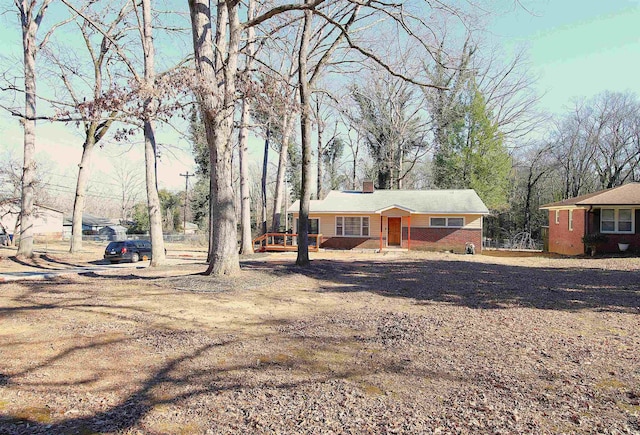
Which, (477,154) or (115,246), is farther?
(477,154)

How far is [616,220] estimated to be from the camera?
2077 cm

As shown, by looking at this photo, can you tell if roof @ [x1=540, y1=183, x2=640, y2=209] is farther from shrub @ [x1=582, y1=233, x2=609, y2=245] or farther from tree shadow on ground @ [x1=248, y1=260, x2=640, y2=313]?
tree shadow on ground @ [x1=248, y1=260, x2=640, y2=313]

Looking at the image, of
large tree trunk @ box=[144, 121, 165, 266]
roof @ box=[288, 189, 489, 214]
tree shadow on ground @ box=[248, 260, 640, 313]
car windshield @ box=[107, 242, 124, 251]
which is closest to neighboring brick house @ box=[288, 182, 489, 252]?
roof @ box=[288, 189, 489, 214]

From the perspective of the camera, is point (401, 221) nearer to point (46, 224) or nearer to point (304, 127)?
point (304, 127)

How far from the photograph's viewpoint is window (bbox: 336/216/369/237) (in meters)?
26.1

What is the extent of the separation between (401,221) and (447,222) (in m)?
2.76

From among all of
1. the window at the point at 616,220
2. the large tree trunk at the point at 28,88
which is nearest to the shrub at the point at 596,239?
the window at the point at 616,220

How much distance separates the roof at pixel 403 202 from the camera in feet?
82.4

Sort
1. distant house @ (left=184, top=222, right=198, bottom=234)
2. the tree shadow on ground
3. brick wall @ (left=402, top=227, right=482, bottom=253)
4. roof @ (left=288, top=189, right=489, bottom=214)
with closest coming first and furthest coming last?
the tree shadow on ground, brick wall @ (left=402, top=227, right=482, bottom=253), roof @ (left=288, top=189, right=489, bottom=214), distant house @ (left=184, top=222, right=198, bottom=234)

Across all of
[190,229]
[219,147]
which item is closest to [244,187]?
[219,147]

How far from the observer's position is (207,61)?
9.58 meters

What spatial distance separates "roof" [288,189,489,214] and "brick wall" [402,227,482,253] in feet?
3.85

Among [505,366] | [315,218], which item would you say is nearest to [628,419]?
[505,366]

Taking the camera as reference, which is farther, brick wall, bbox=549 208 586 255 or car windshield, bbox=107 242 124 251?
brick wall, bbox=549 208 586 255
